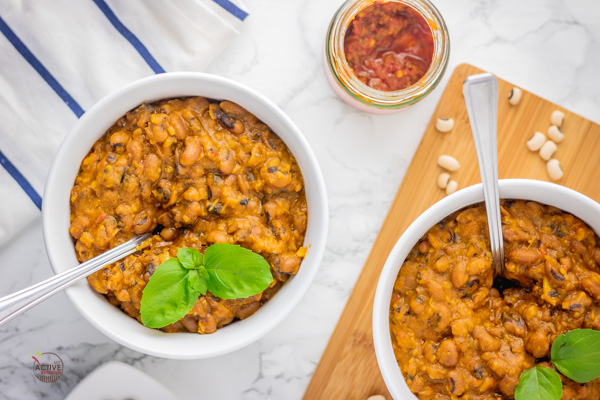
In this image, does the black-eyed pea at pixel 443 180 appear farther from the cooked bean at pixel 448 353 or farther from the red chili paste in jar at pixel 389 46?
the cooked bean at pixel 448 353

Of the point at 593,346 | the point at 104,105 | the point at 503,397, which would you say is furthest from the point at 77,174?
the point at 593,346

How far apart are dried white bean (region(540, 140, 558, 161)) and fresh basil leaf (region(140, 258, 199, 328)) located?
5.66 ft

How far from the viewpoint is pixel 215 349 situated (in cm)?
234

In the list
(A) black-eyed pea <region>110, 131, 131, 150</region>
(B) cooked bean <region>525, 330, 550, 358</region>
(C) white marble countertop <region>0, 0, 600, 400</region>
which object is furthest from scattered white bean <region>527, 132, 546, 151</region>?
(A) black-eyed pea <region>110, 131, 131, 150</region>

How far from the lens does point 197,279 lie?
221 centimetres

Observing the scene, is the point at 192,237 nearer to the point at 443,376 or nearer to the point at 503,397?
the point at 443,376

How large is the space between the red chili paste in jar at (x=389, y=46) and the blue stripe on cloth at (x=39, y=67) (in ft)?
4.29

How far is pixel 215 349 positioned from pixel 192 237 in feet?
1.48

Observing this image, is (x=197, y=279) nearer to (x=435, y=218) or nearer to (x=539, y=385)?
(x=435, y=218)

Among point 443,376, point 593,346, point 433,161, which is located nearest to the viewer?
point 593,346

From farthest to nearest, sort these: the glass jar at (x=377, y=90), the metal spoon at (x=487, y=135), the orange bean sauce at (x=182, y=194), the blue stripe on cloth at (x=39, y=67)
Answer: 1. the blue stripe on cloth at (x=39, y=67)
2. the glass jar at (x=377, y=90)
3. the orange bean sauce at (x=182, y=194)
4. the metal spoon at (x=487, y=135)

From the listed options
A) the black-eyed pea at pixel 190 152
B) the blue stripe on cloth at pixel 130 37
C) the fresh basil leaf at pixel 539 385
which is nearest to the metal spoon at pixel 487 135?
the fresh basil leaf at pixel 539 385

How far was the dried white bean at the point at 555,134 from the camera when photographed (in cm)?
277

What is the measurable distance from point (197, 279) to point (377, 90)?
3.80 feet
